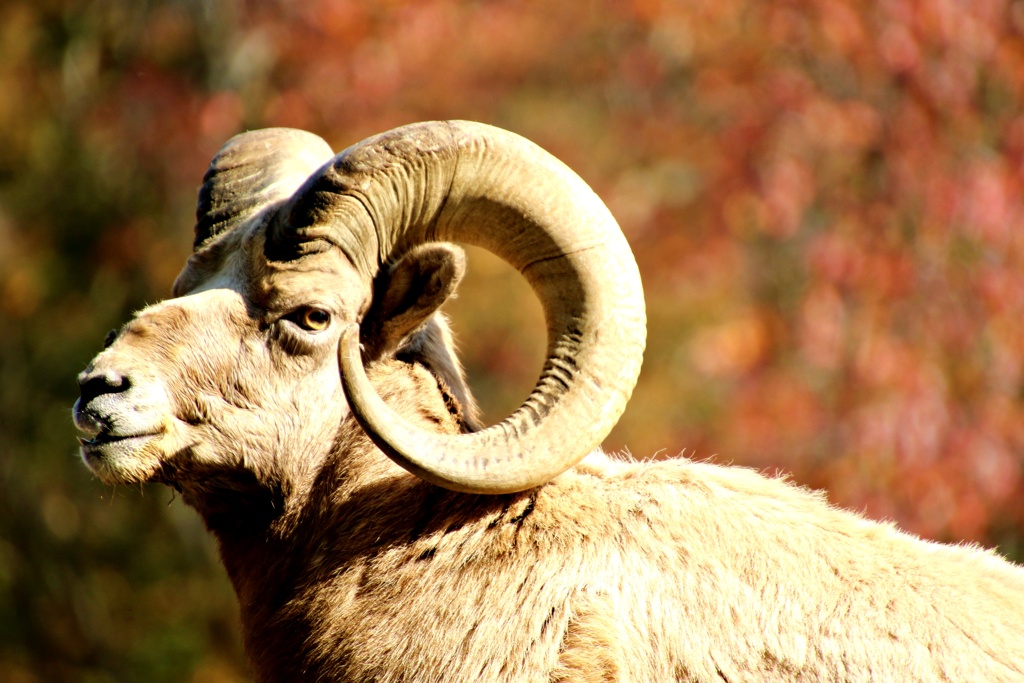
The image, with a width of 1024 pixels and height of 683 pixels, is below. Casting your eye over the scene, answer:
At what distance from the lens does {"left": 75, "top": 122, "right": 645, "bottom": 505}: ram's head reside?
4.58 metres

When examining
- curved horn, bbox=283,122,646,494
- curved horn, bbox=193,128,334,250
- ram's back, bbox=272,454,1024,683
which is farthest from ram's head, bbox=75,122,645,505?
ram's back, bbox=272,454,1024,683

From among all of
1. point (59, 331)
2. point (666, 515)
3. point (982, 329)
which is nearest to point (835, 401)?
point (982, 329)

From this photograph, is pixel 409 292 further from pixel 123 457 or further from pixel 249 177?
pixel 123 457

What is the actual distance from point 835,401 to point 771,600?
9668mm

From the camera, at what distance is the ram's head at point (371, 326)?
15.0 feet

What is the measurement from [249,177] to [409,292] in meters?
1.22

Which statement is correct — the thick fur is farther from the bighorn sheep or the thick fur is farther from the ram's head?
the ram's head

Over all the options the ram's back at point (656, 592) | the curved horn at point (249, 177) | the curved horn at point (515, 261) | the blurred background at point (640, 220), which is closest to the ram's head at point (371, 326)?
the curved horn at point (515, 261)

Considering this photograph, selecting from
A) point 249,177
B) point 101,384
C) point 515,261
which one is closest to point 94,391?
point 101,384

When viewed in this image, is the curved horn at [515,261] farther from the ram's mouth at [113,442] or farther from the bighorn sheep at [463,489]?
the ram's mouth at [113,442]

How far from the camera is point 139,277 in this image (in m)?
16.8

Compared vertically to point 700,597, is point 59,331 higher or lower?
lower

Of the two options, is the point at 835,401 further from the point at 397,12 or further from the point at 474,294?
the point at 397,12

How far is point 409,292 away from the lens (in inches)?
205
